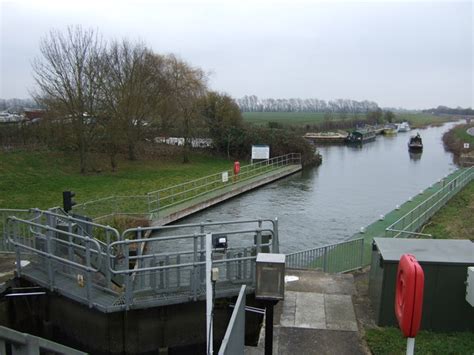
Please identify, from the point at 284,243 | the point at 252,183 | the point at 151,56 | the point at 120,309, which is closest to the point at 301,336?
the point at 120,309

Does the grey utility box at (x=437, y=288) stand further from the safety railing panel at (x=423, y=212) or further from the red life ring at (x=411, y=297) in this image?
the safety railing panel at (x=423, y=212)

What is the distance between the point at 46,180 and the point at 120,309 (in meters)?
21.8

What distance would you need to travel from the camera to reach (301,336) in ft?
23.0

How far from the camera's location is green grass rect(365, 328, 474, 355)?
20.9 feet

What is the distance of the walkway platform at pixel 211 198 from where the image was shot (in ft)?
68.2

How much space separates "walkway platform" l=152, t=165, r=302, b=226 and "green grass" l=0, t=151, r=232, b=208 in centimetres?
348

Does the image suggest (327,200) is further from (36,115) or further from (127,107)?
(36,115)

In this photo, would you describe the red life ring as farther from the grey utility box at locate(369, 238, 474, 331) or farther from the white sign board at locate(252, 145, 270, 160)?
the white sign board at locate(252, 145, 270, 160)

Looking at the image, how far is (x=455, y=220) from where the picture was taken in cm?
1812

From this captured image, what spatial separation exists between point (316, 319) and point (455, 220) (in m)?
12.9

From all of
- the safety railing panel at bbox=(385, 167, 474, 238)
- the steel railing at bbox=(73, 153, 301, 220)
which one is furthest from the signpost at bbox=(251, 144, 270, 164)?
the safety railing panel at bbox=(385, 167, 474, 238)

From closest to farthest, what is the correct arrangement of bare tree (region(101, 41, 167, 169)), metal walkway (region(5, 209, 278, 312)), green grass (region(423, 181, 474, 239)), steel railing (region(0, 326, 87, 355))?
steel railing (region(0, 326, 87, 355)) → metal walkway (region(5, 209, 278, 312)) → green grass (region(423, 181, 474, 239)) → bare tree (region(101, 41, 167, 169))

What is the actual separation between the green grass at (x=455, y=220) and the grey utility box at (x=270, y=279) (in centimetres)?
1184

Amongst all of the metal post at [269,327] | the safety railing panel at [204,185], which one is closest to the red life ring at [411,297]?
the metal post at [269,327]
